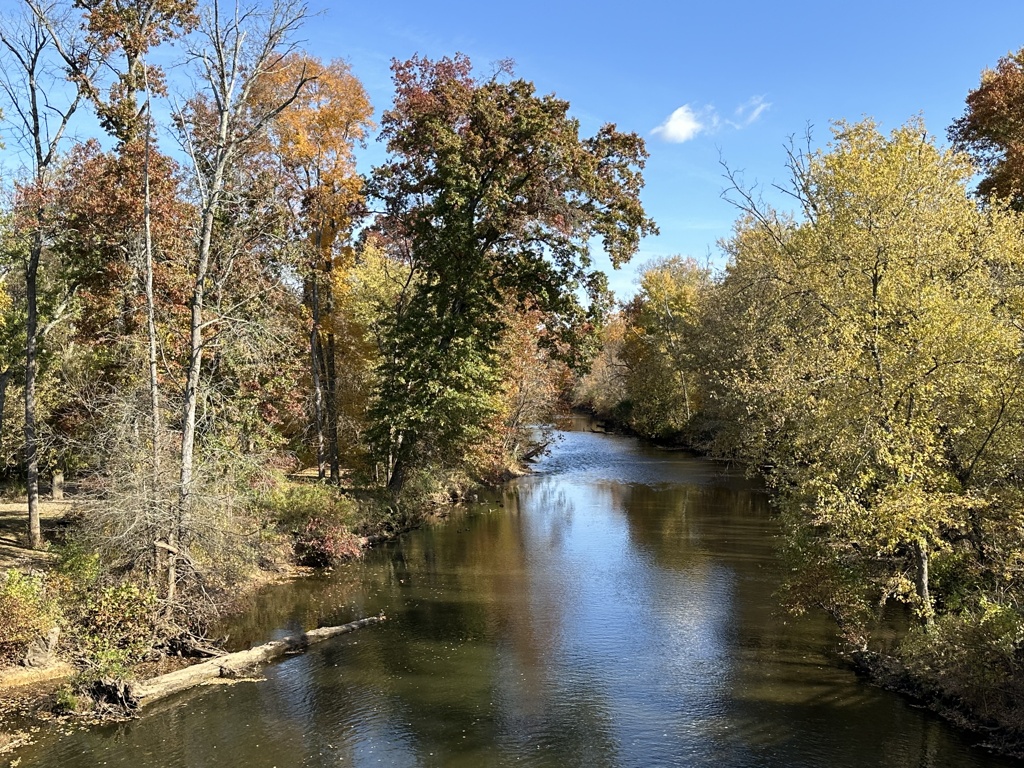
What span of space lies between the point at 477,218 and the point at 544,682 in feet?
55.7

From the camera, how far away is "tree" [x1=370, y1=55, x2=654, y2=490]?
77.1 feet

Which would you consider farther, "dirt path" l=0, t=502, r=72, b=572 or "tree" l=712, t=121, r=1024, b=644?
"dirt path" l=0, t=502, r=72, b=572

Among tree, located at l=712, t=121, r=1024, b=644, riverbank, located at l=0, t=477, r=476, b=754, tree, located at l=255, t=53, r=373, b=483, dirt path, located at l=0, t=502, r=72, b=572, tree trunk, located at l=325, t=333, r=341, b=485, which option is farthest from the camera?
tree trunk, located at l=325, t=333, r=341, b=485

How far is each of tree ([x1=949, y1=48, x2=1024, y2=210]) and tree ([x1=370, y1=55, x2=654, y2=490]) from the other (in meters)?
15.3

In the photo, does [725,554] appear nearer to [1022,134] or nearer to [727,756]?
[727,756]

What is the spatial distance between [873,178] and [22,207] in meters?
19.4

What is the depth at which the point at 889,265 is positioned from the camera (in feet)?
44.9

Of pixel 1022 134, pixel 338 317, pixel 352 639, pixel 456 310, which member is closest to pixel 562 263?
pixel 456 310

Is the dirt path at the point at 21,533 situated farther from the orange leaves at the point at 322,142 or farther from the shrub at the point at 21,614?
the orange leaves at the point at 322,142

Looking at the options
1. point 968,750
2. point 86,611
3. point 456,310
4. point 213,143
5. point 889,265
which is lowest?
point 968,750

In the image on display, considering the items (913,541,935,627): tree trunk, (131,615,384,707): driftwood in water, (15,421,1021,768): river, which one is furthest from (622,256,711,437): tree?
(131,615,384,707): driftwood in water

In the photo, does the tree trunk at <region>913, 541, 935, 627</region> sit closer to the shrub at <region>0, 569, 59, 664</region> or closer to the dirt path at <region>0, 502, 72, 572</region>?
the shrub at <region>0, 569, 59, 664</region>

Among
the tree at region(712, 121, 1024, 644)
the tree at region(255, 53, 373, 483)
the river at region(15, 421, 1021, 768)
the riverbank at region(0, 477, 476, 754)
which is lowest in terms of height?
the river at region(15, 421, 1021, 768)

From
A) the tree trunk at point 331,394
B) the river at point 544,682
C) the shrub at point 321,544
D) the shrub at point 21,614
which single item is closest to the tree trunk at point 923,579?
the river at point 544,682
